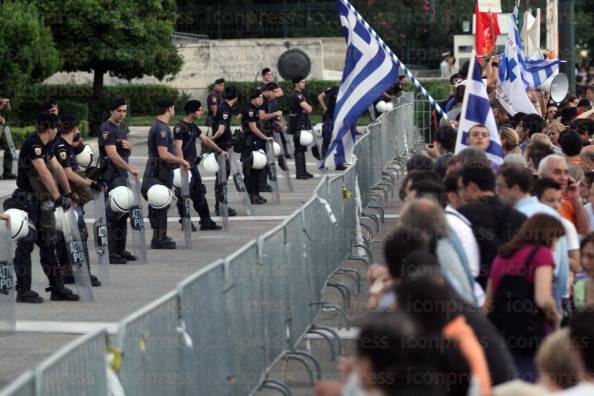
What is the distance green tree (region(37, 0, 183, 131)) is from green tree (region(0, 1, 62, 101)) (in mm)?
4844

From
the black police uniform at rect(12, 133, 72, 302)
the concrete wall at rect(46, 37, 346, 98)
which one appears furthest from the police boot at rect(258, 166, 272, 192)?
the concrete wall at rect(46, 37, 346, 98)

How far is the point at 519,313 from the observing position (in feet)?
24.5

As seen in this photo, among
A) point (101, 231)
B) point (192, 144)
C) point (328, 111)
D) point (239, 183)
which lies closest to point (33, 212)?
point (101, 231)

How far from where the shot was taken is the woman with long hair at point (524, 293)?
24.3 feet

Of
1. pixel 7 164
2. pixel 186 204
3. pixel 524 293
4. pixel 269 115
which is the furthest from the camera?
pixel 7 164

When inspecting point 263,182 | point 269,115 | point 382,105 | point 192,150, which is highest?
point 192,150

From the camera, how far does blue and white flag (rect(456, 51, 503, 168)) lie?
12.4 m

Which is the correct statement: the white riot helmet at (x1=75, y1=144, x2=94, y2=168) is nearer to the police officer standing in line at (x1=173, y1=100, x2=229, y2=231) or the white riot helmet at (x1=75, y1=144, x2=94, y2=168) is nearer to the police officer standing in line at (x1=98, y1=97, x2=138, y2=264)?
the police officer standing in line at (x1=98, y1=97, x2=138, y2=264)

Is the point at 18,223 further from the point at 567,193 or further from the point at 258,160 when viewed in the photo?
the point at 258,160

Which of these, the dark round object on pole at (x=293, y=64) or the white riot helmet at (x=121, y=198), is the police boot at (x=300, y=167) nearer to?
the white riot helmet at (x=121, y=198)

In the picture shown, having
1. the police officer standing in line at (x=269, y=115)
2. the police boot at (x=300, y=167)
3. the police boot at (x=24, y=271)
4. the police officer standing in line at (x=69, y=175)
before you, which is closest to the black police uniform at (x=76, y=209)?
the police officer standing in line at (x=69, y=175)

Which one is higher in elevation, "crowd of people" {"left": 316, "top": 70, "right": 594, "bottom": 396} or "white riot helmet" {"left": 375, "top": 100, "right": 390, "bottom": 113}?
"crowd of people" {"left": 316, "top": 70, "right": 594, "bottom": 396}

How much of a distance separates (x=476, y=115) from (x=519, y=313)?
18.5 ft

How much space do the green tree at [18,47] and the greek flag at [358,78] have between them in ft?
53.8
